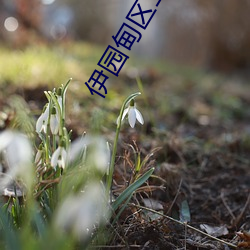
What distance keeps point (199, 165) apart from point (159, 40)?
9403 mm

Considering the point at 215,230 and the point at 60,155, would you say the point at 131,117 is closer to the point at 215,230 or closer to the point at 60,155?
the point at 60,155

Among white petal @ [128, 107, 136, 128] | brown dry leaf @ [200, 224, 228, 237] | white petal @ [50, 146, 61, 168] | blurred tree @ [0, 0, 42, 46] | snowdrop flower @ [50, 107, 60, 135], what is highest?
white petal @ [128, 107, 136, 128]

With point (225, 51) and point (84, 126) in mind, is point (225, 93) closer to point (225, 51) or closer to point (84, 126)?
point (84, 126)

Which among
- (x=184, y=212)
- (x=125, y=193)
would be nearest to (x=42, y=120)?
(x=125, y=193)

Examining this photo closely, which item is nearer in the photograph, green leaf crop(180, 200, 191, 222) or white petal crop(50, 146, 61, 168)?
white petal crop(50, 146, 61, 168)

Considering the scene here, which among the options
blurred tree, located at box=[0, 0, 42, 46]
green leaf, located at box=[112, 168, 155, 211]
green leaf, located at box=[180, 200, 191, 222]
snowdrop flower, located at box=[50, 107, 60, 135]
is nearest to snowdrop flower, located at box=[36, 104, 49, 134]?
snowdrop flower, located at box=[50, 107, 60, 135]

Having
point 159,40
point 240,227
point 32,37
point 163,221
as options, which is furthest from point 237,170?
point 159,40

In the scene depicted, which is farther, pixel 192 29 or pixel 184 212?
pixel 192 29

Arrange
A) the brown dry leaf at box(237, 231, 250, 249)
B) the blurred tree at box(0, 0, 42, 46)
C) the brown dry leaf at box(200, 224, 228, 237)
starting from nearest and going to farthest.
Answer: the brown dry leaf at box(237, 231, 250, 249) → the brown dry leaf at box(200, 224, 228, 237) → the blurred tree at box(0, 0, 42, 46)

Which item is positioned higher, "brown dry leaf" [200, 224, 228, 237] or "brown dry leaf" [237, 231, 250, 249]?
"brown dry leaf" [237, 231, 250, 249]

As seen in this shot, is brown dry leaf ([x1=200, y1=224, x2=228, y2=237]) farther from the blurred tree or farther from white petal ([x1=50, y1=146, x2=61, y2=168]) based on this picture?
the blurred tree

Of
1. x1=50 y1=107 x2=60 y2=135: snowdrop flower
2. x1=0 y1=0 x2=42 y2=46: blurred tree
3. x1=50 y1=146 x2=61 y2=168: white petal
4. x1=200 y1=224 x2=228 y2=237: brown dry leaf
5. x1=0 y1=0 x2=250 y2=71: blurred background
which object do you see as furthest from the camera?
x1=0 y1=0 x2=250 y2=71: blurred background

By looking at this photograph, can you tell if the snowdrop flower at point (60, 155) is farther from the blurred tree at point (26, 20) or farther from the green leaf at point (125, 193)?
the blurred tree at point (26, 20)

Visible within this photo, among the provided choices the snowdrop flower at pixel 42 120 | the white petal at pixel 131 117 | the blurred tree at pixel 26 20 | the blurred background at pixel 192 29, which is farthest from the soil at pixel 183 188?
the blurred background at pixel 192 29
